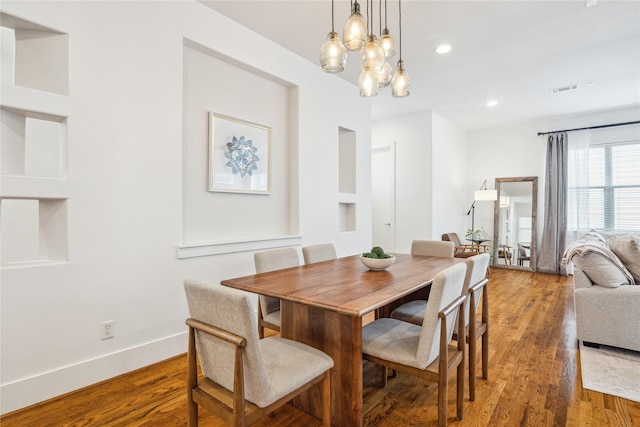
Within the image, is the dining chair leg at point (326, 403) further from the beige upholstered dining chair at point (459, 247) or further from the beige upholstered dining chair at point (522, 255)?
the beige upholstered dining chair at point (522, 255)

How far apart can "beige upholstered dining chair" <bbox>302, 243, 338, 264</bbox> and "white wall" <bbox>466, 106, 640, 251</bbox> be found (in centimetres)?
501

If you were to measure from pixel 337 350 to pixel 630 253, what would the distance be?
2861 millimetres

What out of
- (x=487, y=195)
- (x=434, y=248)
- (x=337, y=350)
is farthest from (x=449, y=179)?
(x=337, y=350)

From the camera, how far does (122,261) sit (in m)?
2.26

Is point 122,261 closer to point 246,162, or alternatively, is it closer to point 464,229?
point 246,162

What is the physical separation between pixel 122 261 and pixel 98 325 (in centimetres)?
43

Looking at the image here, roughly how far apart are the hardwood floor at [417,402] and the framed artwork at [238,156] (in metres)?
1.54

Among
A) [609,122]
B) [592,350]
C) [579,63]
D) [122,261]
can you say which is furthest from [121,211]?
[609,122]

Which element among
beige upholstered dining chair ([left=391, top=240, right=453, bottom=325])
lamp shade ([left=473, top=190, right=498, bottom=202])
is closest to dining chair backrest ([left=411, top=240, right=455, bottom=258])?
beige upholstered dining chair ([left=391, top=240, right=453, bottom=325])

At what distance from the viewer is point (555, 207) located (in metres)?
5.84

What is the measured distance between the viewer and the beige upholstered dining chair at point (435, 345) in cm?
150

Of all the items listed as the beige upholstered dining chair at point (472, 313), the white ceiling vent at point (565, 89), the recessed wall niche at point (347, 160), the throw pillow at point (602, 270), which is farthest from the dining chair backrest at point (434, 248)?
the white ceiling vent at point (565, 89)

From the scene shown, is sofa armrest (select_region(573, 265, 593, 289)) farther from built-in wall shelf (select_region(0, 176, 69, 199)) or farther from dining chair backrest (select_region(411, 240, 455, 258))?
built-in wall shelf (select_region(0, 176, 69, 199))

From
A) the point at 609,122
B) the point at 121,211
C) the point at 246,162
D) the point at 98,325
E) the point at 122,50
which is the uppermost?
the point at 609,122
